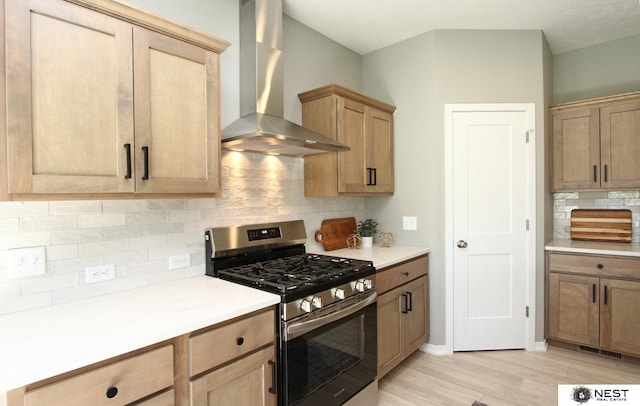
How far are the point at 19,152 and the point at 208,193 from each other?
2.51ft

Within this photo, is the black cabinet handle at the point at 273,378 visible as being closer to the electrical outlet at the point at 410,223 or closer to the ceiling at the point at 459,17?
the electrical outlet at the point at 410,223

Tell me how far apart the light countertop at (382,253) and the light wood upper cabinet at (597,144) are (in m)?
1.62

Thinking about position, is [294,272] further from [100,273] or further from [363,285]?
[100,273]

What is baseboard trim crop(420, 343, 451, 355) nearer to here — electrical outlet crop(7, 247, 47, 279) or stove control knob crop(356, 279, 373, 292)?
stove control knob crop(356, 279, 373, 292)

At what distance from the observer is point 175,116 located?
Answer: 166 centimetres

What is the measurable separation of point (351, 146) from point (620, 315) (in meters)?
2.62

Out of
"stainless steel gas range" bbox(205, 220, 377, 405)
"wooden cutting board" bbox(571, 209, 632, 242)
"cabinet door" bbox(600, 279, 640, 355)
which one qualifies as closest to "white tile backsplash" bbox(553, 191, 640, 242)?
"wooden cutting board" bbox(571, 209, 632, 242)

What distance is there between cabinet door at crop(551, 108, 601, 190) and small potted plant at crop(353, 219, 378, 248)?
71.8 inches

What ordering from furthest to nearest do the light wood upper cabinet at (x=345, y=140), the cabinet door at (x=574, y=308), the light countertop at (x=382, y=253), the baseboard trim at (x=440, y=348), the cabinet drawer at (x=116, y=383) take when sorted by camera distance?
the baseboard trim at (x=440, y=348) < the cabinet door at (x=574, y=308) < the light wood upper cabinet at (x=345, y=140) < the light countertop at (x=382, y=253) < the cabinet drawer at (x=116, y=383)

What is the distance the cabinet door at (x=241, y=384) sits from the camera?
140cm

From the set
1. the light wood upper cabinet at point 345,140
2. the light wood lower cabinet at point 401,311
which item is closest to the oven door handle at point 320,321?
the light wood lower cabinet at point 401,311

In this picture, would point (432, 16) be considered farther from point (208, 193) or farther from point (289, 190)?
point (208, 193)

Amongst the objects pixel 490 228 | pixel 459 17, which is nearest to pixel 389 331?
pixel 490 228

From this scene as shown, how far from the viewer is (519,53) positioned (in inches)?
120
